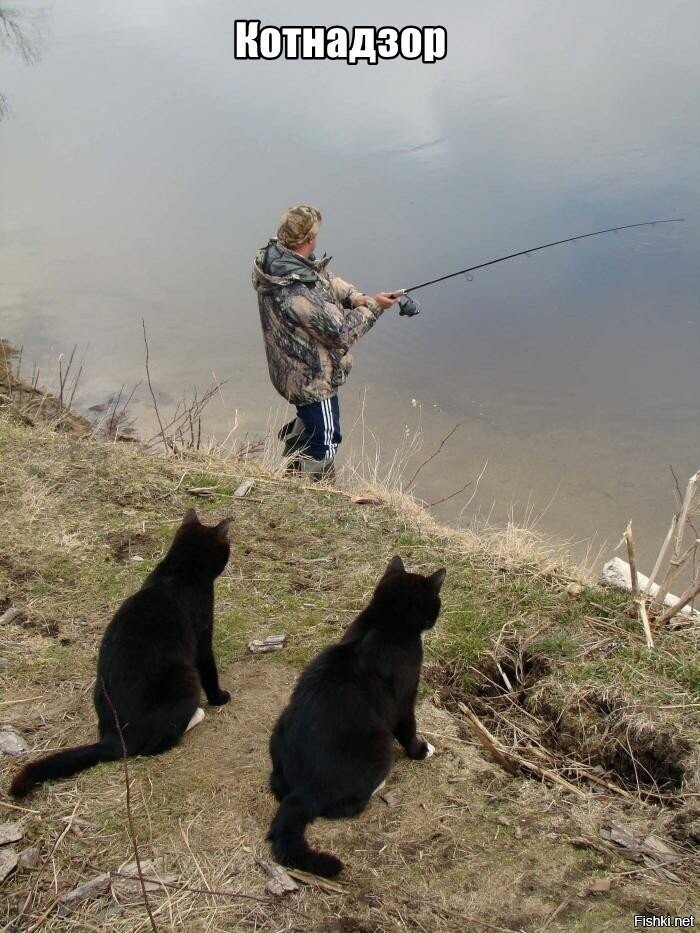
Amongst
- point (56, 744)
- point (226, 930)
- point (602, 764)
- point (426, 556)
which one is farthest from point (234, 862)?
point (426, 556)

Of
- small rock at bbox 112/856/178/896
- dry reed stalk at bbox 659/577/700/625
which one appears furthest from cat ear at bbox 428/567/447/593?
small rock at bbox 112/856/178/896

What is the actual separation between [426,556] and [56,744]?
221cm

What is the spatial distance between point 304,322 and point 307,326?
4 centimetres

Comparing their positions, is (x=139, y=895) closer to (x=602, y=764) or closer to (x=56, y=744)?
(x=56, y=744)

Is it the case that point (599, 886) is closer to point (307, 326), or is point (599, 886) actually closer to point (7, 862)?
point (7, 862)

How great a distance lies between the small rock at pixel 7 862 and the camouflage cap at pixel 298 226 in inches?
161

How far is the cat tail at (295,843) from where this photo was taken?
264 centimetres

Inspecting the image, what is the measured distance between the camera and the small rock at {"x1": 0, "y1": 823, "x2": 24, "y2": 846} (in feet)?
9.18

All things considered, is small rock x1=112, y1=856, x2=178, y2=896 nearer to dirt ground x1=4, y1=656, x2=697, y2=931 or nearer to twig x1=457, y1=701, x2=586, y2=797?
dirt ground x1=4, y1=656, x2=697, y2=931

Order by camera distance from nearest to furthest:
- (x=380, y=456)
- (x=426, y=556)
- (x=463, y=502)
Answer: (x=426, y=556) < (x=463, y=502) < (x=380, y=456)

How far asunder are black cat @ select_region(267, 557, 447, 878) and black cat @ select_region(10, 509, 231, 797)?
446 millimetres

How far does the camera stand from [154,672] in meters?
3.21

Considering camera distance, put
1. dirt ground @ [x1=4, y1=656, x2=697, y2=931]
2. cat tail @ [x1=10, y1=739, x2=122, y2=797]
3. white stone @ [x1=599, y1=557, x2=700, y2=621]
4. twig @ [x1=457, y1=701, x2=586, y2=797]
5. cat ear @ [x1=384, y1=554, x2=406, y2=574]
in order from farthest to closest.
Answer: white stone @ [x1=599, y1=557, x2=700, y2=621] < cat ear @ [x1=384, y1=554, x2=406, y2=574] < twig @ [x1=457, y1=701, x2=586, y2=797] < cat tail @ [x1=10, y1=739, x2=122, y2=797] < dirt ground @ [x1=4, y1=656, x2=697, y2=931]

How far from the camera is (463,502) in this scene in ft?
24.8
